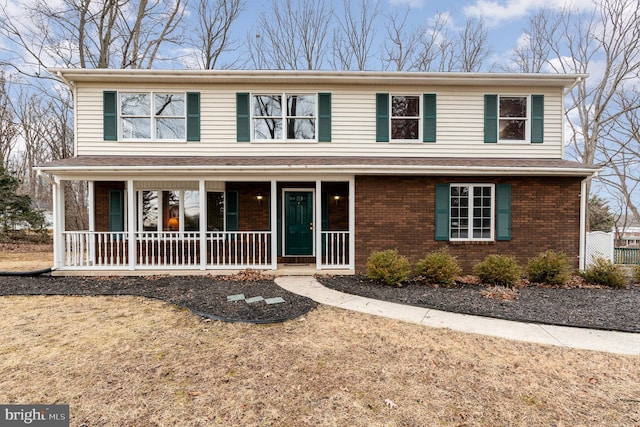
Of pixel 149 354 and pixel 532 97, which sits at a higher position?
pixel 532 97

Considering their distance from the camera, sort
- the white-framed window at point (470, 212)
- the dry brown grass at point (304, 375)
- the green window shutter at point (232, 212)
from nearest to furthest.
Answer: the dry brown grass at point (304, 375) → the white-framed window at point (470, 212) → the green window shutter at point (232, 212)

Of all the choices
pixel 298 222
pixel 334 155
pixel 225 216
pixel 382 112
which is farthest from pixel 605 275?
pixel 225 216

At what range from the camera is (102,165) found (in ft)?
23.6

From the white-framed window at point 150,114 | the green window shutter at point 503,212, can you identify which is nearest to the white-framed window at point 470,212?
the green window shutter at point 503,212

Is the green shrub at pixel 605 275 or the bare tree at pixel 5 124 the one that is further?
the bare tree at pixel 5 124

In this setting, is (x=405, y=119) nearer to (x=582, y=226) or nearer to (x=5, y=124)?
(x=582, y=226)

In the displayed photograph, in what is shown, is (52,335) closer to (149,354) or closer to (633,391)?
(149,354)

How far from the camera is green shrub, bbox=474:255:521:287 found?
6.72m

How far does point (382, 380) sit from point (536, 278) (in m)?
6.07

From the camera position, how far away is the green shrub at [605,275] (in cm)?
669

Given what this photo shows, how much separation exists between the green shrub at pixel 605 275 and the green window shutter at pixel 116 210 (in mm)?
12482

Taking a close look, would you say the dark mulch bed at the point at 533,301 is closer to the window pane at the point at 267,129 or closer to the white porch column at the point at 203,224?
the white porch column at the point at 203,224

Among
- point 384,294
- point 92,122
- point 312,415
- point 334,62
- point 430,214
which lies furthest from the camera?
point 334,62

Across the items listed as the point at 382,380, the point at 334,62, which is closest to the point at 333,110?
the point at 382,380
